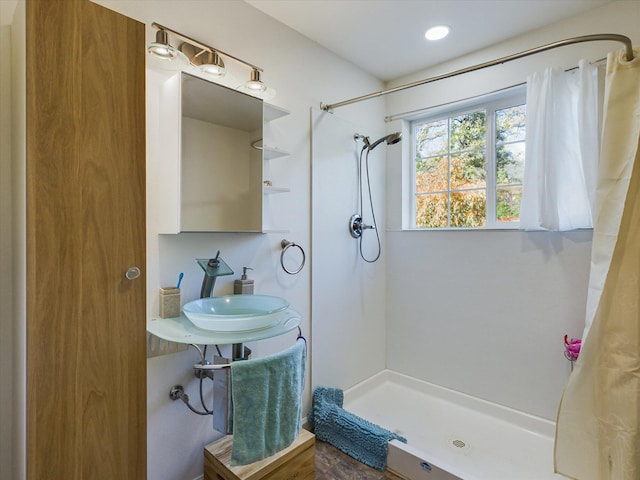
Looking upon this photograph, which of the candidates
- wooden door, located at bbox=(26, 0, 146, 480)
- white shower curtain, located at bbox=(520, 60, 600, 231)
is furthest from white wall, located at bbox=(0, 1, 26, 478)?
white shower curtain, located at bbox=(520, 60, 600, 231)

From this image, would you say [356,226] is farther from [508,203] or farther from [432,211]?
[508,203]

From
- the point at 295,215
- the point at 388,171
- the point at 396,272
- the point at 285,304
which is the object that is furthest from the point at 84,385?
the point at 388,171

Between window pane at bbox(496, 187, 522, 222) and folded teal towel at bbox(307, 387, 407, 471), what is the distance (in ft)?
5.42

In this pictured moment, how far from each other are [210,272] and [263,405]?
0.65m

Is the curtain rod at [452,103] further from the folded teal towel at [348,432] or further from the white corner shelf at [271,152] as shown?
the folded teal towel at [348,432]

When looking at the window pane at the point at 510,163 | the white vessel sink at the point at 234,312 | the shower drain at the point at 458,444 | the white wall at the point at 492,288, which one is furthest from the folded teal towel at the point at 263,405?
the window pane at the point at 510,163

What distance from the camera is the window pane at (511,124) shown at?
91.0 inches

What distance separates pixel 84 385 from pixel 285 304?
78cm

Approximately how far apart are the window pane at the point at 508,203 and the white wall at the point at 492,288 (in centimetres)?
17

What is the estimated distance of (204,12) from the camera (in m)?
1.68

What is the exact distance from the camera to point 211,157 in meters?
1.67

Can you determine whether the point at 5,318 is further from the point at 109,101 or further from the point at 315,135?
the point at 315,135

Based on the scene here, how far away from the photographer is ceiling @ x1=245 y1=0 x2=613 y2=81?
190 cm

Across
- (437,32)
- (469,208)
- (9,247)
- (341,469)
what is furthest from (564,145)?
(9,247)
